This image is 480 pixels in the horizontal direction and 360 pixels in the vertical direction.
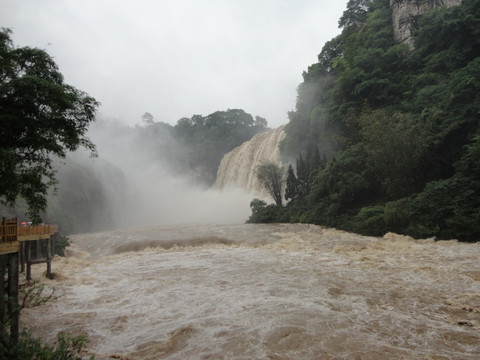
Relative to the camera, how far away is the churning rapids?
6156mm

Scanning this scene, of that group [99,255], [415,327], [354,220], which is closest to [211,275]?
[415,327]

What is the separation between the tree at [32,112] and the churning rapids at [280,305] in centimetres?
389

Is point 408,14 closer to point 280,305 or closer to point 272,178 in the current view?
point 272,178

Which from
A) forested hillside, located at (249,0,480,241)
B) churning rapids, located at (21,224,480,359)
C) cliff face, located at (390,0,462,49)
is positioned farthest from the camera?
cliff face, located at (390,0,462,49)

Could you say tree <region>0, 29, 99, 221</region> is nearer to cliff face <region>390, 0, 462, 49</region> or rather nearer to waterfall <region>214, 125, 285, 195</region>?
waterfall <region>214, 125, 285, 195</region>

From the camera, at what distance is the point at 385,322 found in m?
7.05

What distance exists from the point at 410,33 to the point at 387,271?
116ft

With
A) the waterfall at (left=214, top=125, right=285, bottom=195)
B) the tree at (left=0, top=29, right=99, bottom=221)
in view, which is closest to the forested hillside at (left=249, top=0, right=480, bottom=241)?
the waterfall at (left=214, top=125, right=285, bottom=195)

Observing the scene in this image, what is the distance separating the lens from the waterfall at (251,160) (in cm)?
4828

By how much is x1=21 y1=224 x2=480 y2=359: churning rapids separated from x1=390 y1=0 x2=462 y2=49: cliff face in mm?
30394

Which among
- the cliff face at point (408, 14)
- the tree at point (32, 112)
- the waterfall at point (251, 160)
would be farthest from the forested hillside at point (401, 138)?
the tree at point (32, 112)

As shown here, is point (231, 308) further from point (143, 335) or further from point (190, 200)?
point (190, 200)

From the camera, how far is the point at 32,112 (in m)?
7.66

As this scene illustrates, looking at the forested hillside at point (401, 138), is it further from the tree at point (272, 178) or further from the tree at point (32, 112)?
the tree at point (32, 112)
